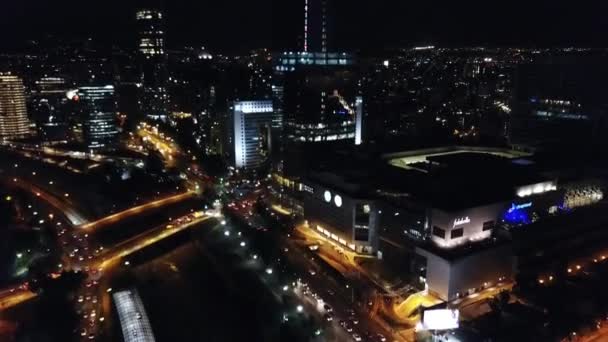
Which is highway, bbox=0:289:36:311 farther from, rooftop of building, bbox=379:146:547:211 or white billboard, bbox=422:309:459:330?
rooftop of building, bbox=379:146:547:211

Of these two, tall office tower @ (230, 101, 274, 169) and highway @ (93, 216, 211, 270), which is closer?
highway @ (93, 216, 211, 270)

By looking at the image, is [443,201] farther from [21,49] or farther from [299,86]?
[21,49]

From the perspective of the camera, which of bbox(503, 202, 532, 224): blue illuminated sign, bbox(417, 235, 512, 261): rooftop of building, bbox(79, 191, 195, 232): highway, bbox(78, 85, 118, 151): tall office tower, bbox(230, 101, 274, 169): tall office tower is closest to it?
bbox(417, 235, 512, 261): rooftop of building

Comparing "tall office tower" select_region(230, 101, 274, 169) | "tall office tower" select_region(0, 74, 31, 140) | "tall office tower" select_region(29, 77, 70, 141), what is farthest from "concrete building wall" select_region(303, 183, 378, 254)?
"tall office tower" select_region(0, 74, 31, 140)

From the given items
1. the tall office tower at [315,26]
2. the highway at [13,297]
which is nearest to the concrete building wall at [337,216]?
the highway at [13,297]

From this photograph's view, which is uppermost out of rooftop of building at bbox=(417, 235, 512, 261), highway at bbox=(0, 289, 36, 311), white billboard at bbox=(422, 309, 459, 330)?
rooftop of building at bbox=(417, 235, 512, 261)

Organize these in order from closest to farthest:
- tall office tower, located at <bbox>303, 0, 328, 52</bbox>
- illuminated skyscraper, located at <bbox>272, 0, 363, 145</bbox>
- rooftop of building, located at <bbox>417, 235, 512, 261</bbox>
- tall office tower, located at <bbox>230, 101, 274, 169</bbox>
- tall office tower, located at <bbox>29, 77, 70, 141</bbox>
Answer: rooftop of building, located at <bbox>417, 235, 512, 261</bbox>
illuminated skyscraper, located at <bbox>272, 0, 363, 145</bbox>
tall office tower, located at <bbox>230, 101, 274, 169</bbox>
tall office tower, located at <bbox>303, 0, 328, 52</bbox>
tall office tower, located at <bbox>29, 77, 70, 141</bbox>
